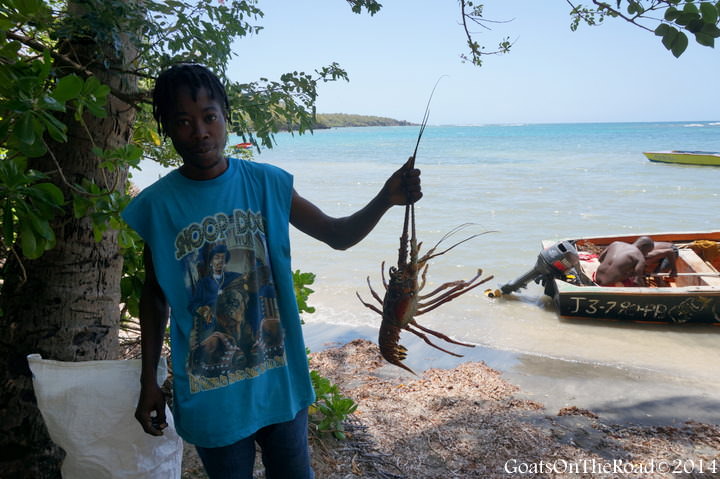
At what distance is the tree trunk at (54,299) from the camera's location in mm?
2131

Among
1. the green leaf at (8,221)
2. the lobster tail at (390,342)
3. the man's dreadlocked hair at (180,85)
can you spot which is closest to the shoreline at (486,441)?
the lobster tail at (390,342)

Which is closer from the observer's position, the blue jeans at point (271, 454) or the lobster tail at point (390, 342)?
the blue jeans at point (271, 454)

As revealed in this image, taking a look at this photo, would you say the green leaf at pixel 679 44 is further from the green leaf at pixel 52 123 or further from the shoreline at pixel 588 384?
the shoreline at pixel 588 384

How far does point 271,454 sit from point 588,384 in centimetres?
461

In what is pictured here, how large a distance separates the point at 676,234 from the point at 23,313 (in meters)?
8.88

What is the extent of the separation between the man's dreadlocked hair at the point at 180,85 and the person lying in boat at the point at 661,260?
720cm

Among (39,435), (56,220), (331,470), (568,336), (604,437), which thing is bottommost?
(568,336)

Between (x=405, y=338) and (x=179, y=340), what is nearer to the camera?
(x=179, y=340)

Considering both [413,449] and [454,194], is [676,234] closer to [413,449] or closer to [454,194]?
[413,449]

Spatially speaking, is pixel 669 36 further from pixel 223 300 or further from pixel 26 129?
pixel 26 129

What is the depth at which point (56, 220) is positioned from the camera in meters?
2.11

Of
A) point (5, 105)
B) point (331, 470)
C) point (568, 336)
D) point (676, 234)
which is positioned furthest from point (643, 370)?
point (5, 105)

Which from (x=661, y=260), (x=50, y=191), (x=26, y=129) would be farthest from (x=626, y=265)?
(x=26, y=129)

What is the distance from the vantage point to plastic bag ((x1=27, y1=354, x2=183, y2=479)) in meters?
1.73
